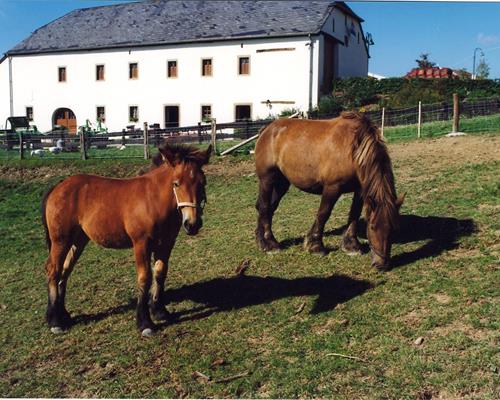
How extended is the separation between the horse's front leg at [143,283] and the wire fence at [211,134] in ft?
44.2

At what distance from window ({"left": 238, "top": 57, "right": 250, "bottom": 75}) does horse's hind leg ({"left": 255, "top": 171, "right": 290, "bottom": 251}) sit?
26.5 metres

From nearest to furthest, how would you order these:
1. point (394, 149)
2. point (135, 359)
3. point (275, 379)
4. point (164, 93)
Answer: point (275, 379) < point (135, 359) < point (394, 149) < point (164, 93)

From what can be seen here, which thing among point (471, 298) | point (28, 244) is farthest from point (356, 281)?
point (28, 244)

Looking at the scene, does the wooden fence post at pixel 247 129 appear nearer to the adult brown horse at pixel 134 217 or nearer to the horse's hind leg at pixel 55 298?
the adult brown horse at pixel 134 217

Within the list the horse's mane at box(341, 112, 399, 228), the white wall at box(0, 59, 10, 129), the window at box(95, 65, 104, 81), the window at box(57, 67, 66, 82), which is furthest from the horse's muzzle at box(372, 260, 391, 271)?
the white wall at box(0, 59, 10, 129)

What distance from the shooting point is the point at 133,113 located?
121 feet

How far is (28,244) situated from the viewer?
10.2 meters

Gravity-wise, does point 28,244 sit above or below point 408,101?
below

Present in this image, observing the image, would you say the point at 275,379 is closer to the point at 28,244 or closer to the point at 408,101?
the point at 28,244

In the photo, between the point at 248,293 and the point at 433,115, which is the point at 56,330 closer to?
the point at 248,293

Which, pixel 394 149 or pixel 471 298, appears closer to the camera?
pixel 471 298

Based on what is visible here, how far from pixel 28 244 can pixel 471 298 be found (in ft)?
A: 27.7

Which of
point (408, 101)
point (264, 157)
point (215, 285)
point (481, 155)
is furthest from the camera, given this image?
point (408, 101)

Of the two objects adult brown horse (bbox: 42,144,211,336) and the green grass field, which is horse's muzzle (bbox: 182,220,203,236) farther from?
the green grass field
